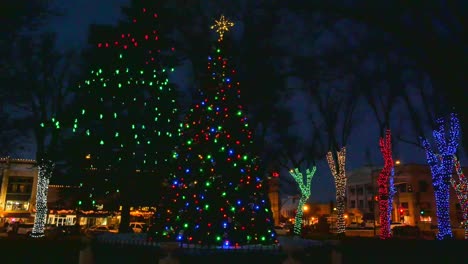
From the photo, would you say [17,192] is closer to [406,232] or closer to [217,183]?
[406,232]

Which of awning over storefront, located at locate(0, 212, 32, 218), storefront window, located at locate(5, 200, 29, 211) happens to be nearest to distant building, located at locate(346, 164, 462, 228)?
awning over storefront, located at locate(0, 212, 32, 218)

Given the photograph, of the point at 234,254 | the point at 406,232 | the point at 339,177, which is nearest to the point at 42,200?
the point at 339,177

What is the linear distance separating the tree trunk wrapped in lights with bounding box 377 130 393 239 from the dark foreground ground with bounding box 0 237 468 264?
708cm

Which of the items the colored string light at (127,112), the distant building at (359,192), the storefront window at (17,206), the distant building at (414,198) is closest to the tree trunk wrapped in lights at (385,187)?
the colored string light at (127,112)

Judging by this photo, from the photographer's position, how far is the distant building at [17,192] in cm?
5734

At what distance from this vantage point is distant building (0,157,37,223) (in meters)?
57.3

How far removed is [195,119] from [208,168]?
168 cm

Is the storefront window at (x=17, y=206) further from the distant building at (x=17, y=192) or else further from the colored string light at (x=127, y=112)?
the colored string light at (x=127, y=112)

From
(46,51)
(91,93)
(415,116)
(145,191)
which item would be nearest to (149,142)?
(145,191)

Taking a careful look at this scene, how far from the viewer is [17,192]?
58250mm

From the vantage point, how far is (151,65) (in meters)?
22.4

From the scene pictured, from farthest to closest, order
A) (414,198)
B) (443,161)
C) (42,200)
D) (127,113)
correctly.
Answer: (414,198), (42,200), (443,161), (127,113)

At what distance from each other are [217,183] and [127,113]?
36.0 feet

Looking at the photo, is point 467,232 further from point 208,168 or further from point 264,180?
point 208,168
